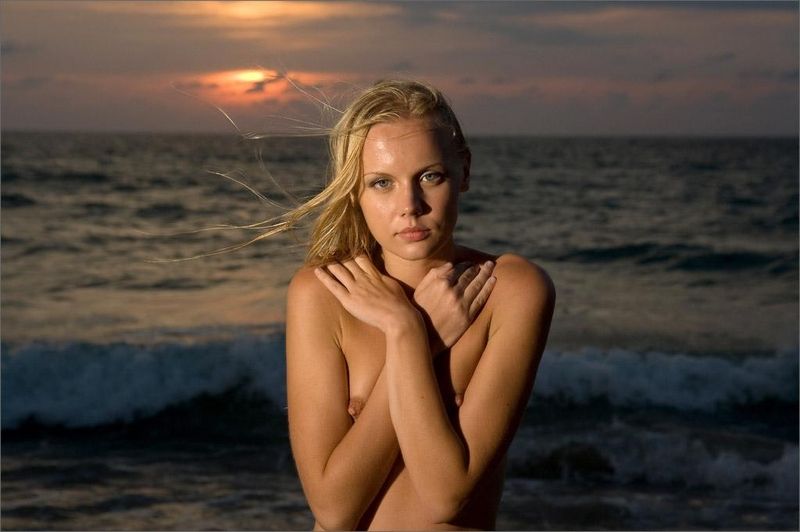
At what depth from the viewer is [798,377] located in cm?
1212

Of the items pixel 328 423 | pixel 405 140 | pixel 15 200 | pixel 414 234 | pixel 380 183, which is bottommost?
pixel 15 200

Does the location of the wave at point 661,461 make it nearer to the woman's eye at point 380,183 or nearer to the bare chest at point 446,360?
the bare chest at point 446,360

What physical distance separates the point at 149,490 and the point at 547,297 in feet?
19.5

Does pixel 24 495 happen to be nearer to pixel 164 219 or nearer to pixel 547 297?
pixel 547 297

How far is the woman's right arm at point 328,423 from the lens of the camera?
2773mm

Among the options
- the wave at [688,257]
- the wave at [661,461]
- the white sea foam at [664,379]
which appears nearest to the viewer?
the wave at [661,461]

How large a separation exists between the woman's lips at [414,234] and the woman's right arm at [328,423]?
30 cm

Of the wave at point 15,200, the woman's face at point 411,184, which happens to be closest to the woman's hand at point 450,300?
the woman's face at point 411,184

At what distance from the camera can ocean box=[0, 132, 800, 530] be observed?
7988mm

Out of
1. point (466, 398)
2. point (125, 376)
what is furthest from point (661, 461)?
point (466, 398)

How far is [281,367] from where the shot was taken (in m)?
11.8

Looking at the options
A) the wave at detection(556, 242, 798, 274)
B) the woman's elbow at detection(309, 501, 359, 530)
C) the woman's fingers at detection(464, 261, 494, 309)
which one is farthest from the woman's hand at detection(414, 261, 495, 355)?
Result: the wave at detection(556, 242, 798, 274)

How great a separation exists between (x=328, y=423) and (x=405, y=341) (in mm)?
320

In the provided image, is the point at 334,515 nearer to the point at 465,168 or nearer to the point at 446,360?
the point at 446,360
